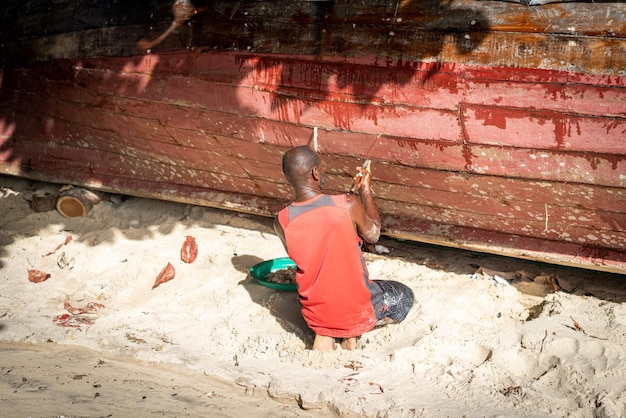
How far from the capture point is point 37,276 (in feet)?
16.5

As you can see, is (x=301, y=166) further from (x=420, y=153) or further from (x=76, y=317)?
(x=76, y=317)

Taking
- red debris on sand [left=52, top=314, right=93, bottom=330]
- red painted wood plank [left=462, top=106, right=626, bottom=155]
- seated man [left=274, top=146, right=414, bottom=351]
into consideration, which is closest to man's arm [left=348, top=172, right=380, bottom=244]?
seated man [left=274, top=146, right=414, bottom=351]

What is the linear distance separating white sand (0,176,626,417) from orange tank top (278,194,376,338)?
0.22m

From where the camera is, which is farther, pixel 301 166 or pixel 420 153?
pixel 420 153

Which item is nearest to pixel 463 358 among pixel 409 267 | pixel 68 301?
pixel 409 267

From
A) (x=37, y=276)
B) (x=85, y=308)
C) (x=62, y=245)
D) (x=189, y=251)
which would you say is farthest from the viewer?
(x=62, y=245)

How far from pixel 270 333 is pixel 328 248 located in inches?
34.7

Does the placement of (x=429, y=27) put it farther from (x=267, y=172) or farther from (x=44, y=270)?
(x=44, y=270)

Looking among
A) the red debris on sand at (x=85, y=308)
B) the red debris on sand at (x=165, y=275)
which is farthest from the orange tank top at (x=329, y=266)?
the red debris on sand at (x=85, y=308)

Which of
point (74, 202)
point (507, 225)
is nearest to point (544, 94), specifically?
point (507, 225)

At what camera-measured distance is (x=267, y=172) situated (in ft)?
16.0

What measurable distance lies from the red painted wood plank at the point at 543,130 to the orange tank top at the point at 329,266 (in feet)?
3.21

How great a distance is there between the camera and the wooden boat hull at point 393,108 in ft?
12.3

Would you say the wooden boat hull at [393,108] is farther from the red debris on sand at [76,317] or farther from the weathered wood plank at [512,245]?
the red debris on sand at [76,317]
